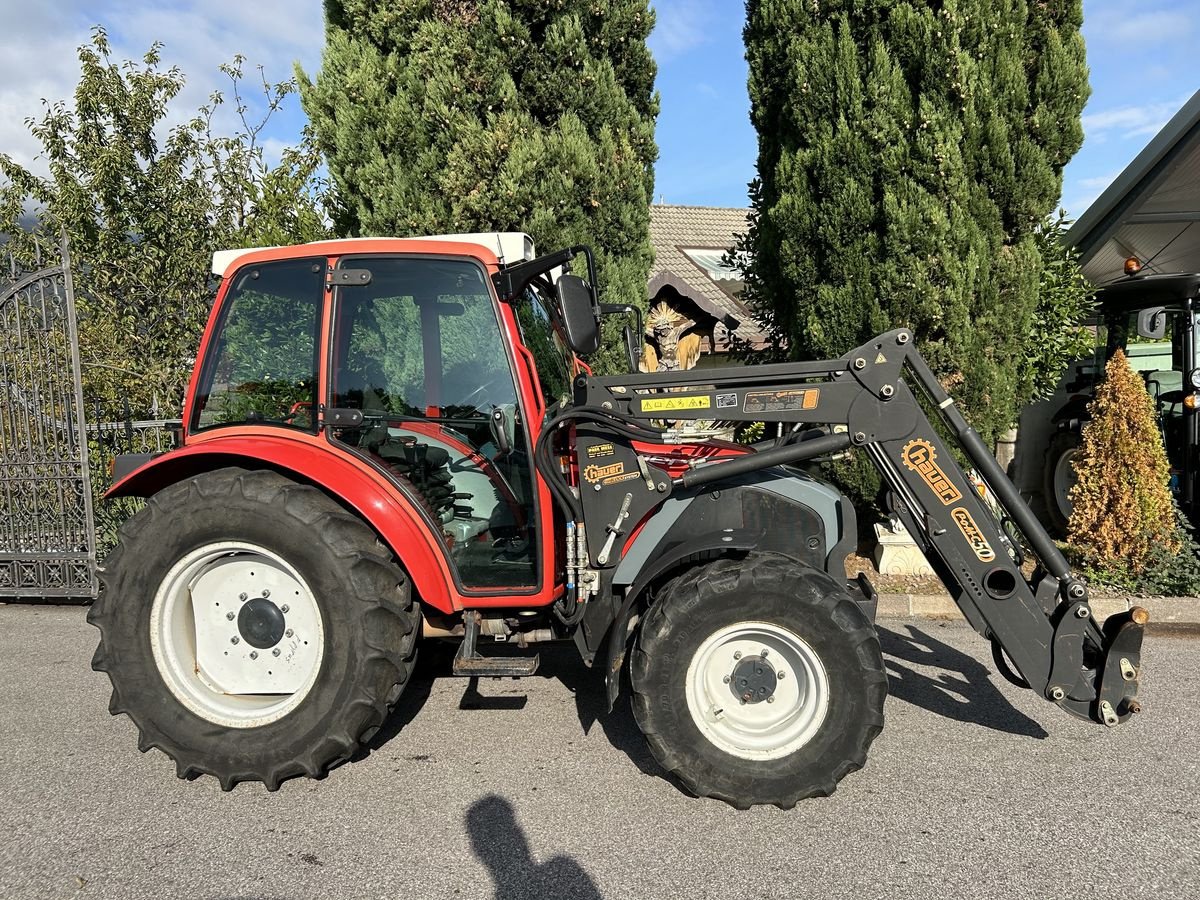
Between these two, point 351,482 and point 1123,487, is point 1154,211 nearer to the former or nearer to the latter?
point 1123,487

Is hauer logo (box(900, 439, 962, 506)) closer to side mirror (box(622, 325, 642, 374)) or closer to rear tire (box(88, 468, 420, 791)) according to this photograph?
side mirror (box(622, 325, 642, 374))

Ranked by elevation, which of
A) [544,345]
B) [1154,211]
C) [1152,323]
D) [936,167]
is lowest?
[544,345]

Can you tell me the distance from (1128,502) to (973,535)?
10.7 feet

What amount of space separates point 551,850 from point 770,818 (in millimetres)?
794

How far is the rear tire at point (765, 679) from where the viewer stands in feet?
9.17

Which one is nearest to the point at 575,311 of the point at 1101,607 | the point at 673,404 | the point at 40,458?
the point at 673,404

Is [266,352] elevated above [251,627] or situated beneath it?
elevated above

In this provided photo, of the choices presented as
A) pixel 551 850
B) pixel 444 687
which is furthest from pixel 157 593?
pixel 551 850

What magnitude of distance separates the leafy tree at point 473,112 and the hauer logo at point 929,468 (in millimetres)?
3960

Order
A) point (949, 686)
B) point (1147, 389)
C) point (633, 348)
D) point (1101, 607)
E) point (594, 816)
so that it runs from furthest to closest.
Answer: point (1147, 389) < point (1101, 607) < point (633, 348) < point (949, 686) < point (594, 816)

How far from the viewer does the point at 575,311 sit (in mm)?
2891

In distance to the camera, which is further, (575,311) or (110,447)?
(110,447)

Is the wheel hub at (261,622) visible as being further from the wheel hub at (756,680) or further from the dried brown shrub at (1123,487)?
the dried brown shrub at (1123,487)

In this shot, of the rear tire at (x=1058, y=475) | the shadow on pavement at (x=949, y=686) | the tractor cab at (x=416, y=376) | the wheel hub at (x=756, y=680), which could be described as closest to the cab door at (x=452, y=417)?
the tractor cab at (x=416, y=376)
